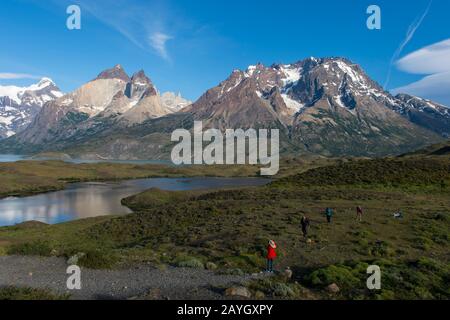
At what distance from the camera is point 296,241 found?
35.6 m

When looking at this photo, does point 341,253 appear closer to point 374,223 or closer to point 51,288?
point 374,223

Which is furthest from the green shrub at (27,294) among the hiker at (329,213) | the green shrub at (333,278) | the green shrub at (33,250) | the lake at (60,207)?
the lake at (60,207)

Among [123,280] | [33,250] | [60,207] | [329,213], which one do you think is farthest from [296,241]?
[60,207]

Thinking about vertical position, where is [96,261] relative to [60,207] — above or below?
above

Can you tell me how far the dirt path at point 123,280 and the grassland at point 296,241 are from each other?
1934 mm

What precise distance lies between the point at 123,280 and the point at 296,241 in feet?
56.9

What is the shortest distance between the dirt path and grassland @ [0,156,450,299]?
1934mm

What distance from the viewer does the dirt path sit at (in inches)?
810

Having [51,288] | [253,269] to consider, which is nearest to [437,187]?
[253,269]

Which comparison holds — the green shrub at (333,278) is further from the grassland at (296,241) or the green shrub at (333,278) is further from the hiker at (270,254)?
the hiker at (270,254)

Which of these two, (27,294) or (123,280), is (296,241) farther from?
(27,294)
